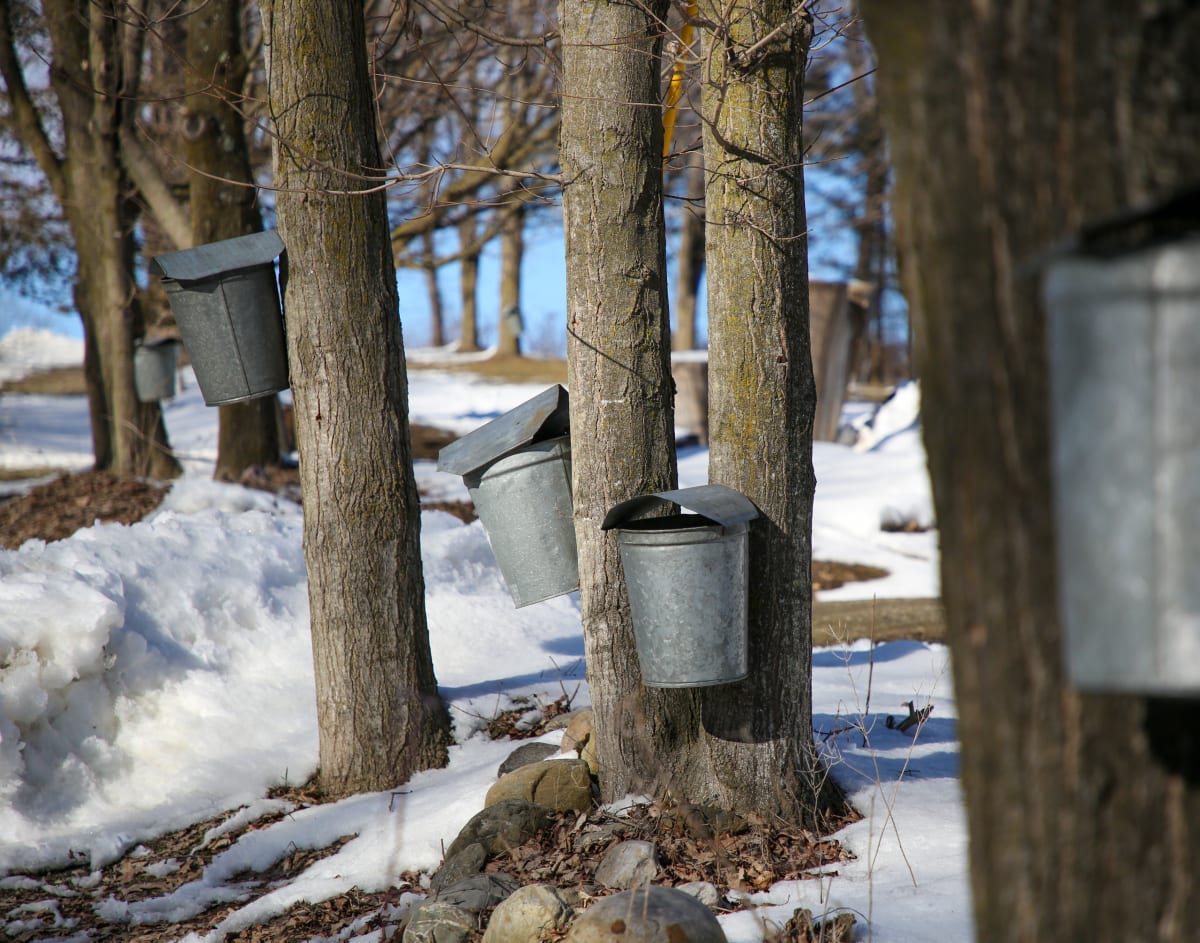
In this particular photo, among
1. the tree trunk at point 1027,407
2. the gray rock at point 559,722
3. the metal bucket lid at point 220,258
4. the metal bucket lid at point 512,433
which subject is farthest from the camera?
the gray rock at point 559,722

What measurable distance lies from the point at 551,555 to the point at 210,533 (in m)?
2.91

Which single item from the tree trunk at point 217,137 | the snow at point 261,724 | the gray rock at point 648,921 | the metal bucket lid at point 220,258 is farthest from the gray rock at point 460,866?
the tree trunk at point 217,137

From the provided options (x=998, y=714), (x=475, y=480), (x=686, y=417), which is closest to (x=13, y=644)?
(x=475, y=480)

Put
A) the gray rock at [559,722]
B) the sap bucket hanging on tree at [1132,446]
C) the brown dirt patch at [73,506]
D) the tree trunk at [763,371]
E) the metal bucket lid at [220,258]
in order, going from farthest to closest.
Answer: the brown dirt patch at [73,506]
the gray rock at [559,722]
the metal bucket lid at [220,258]
the tree trunk at [763,371]
the sap bucket hanging on tree at [1132,446]

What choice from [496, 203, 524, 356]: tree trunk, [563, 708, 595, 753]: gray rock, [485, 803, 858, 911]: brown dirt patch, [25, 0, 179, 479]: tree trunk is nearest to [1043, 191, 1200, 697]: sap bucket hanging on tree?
[485, 803, 858, 911]: brown dirt patch

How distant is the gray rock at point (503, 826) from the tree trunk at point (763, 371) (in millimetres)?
596

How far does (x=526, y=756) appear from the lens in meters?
3.94

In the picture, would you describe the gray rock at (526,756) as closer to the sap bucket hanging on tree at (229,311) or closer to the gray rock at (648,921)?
the gray rock at (648,921)

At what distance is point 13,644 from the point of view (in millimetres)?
4152

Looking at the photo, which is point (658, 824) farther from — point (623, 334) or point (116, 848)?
point (116, 848)

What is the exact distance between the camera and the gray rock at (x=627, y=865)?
295 centimetres

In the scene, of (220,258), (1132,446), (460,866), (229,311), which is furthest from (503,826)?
(1132,446)

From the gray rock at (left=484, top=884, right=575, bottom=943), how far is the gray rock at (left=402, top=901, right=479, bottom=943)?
0.08 metres

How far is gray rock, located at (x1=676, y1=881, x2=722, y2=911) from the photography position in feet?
9.12
